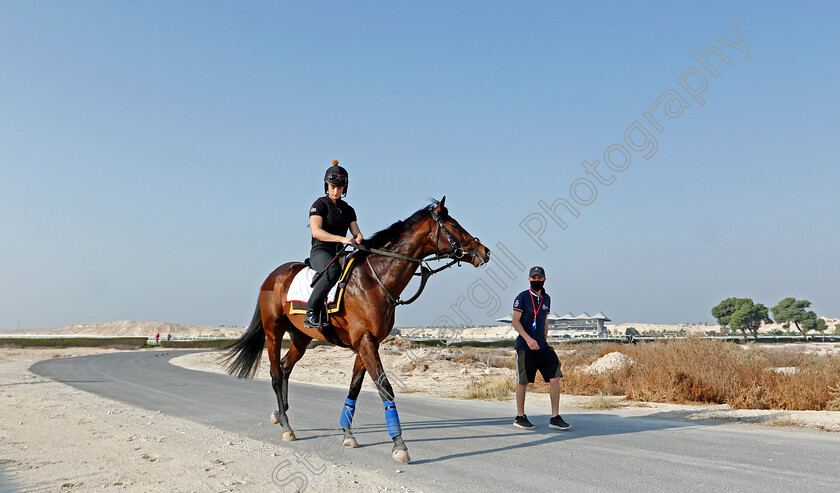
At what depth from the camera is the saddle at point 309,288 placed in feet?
22.6

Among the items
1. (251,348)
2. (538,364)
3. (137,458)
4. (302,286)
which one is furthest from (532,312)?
(137,458)

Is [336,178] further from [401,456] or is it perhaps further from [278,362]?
[401,456]

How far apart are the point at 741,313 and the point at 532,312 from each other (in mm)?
127727

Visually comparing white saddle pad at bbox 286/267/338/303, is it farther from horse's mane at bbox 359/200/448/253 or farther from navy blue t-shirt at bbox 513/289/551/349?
navy blue t-shirt at bbox 513/289/551/349

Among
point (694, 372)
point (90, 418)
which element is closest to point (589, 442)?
point (694, 372)

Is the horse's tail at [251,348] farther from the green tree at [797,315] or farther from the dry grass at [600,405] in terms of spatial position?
the green tree at [797,315]

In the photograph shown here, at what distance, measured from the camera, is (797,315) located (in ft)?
407

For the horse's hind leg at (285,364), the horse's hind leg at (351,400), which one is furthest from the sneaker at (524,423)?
the horse's hind leg at (285,364)

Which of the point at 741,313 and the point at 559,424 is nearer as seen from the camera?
the point at 559,424

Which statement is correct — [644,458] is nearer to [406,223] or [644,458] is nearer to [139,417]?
[406,223]

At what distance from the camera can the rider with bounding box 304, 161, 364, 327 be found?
23.0 feet

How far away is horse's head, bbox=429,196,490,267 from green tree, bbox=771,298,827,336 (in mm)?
137489

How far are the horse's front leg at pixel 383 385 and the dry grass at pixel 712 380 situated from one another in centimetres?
768

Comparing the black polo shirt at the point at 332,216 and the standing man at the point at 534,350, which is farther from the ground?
the black polo shirt at the point at 332,216
